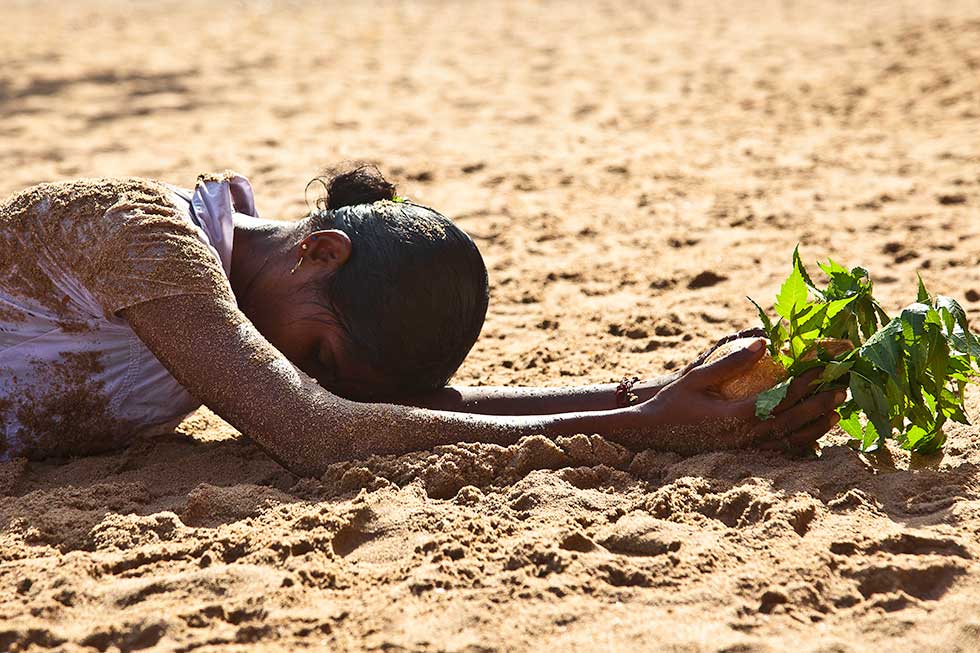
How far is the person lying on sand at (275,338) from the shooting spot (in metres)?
2.51

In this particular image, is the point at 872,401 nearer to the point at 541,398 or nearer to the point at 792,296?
the point at 792,296

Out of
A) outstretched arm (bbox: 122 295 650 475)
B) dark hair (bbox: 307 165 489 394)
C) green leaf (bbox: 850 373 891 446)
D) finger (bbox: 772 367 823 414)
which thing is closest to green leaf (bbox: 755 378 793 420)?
finger (bbox: 772 367 823 414)

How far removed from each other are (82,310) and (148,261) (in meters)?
0.28

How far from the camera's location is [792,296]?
263 cm

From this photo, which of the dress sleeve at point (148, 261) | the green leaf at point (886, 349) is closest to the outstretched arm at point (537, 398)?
the green leaf at point (886, 349)

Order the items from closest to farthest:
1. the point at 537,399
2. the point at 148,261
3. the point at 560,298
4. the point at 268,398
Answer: the point at 268,398
the point at 148,261
the point at 537,399
the point at 560,298

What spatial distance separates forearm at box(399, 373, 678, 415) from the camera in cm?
292

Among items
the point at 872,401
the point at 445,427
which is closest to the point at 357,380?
the point at 445,427

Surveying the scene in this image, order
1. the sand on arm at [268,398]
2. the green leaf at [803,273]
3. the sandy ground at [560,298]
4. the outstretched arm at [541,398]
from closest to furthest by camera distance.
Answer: the sandy ground at [560,298] < the sand on arm at [268,398] < the green leaf at [803,273] < the outstretched arm at [541,398]

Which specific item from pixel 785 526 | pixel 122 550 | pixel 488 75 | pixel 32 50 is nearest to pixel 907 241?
pixel 785 526

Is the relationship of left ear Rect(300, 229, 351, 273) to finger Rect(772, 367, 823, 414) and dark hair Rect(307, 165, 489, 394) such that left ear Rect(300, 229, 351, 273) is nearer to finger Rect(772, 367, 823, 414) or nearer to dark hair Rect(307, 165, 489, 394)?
dark hair Rect(307, 165, 489, 394)

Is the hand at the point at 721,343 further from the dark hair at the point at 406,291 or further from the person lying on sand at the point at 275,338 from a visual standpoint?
the dark hair at the point at 406,291

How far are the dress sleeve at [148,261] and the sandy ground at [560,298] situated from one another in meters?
0.42

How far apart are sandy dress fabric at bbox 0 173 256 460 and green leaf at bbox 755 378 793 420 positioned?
1199mm
